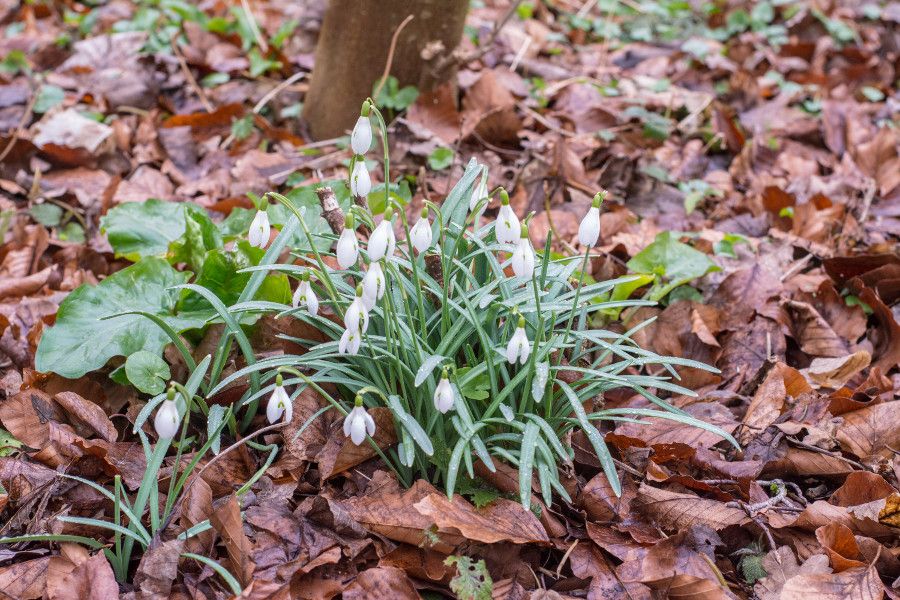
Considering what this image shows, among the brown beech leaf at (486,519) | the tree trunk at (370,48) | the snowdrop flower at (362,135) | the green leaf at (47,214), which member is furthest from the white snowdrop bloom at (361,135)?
the green leaf at (47,214)

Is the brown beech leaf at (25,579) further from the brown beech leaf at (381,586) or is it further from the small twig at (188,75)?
the small twig at (188,75)

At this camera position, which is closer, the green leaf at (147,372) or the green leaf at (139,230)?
the green leaf at (147,372)

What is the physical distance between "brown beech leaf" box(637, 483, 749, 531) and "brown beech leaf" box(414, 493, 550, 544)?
1.13 ft

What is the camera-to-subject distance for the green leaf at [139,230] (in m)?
2.84

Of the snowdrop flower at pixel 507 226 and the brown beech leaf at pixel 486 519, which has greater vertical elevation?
the snowdrop flower at pixel 507 226

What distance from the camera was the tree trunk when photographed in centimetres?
362

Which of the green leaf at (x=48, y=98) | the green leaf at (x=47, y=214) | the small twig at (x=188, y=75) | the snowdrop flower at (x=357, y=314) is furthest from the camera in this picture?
the small twig at (x=188, y=75)

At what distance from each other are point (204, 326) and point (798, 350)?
2.08 m

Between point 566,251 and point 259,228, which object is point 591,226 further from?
point 566,251

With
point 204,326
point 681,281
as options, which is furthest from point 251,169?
point 681,281

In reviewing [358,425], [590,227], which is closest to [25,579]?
[358,425]

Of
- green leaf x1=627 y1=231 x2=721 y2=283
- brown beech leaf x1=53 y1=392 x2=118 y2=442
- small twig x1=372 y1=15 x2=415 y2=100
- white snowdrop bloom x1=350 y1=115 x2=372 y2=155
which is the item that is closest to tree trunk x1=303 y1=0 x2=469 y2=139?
small twig x1=372 y1=15 x2=415 y2=100

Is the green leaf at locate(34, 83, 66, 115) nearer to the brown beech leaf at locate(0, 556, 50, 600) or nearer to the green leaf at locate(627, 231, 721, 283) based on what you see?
the brown beech leaf at locate(0, 556, 50, 600)

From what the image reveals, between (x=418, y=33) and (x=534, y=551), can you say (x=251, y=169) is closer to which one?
(x=418, y=33)
